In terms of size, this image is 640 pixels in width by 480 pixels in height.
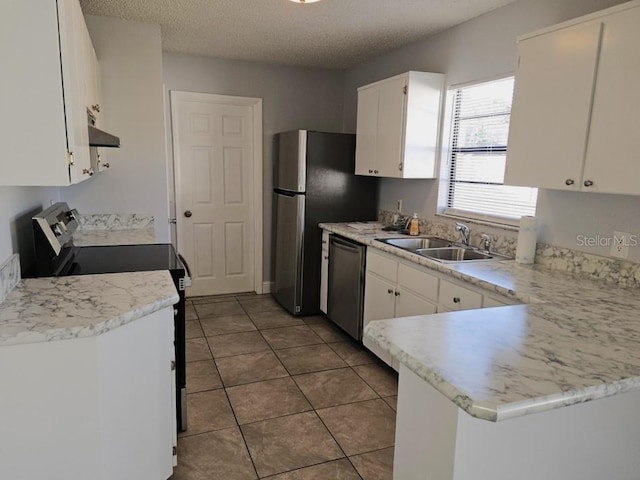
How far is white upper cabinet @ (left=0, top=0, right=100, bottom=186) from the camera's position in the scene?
1383 millimetres

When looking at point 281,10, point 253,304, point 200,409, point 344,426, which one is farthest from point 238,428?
point 281,10

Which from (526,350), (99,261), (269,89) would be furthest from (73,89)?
(269,89)

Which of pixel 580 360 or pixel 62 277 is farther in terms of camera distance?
pixel 62 277

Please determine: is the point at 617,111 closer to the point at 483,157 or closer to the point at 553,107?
the point at 553,107

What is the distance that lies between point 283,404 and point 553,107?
86.9 inches

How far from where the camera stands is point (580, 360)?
1226mm

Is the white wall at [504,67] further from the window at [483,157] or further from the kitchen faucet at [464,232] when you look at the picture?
the kitchen faucet at [464,232]

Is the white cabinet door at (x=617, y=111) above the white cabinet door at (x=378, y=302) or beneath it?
above

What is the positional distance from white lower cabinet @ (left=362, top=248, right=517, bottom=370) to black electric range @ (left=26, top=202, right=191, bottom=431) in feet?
3.50

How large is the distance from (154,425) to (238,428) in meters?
0.77

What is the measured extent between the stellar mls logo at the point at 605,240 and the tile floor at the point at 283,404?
1.44m

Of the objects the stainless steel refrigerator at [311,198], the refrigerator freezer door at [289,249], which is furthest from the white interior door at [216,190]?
the stainless steel refrigerator at [311,198]

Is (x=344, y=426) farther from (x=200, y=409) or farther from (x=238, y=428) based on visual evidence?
(x=200, y=409)

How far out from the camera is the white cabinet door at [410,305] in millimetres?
2721
